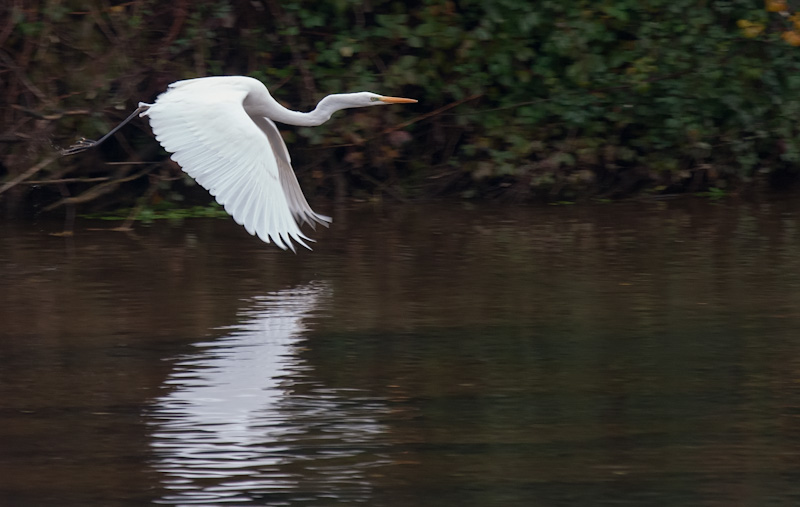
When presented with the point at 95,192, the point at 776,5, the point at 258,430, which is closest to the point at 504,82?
the point at 776,5

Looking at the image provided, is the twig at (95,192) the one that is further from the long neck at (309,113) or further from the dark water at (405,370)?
the long neck at (309,113)

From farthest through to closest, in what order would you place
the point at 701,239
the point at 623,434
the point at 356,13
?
1. the point at 356,13
2. the point at 701,239
3. the point at 623,434

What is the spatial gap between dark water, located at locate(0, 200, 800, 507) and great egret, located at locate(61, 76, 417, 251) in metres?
0.48

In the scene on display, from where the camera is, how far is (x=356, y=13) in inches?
422

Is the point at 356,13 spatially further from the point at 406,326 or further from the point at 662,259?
the point at 406,326

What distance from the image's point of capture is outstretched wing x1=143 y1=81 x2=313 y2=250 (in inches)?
250

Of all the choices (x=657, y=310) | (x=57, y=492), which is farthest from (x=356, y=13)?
(x=57, y=492)

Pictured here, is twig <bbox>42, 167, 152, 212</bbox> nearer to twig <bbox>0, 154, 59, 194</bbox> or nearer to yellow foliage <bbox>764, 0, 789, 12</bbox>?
twig <bbox>0, 154, 59, 194</bbox>

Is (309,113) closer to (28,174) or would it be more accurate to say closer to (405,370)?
(28,174)

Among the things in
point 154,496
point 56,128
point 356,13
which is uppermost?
point 356,13

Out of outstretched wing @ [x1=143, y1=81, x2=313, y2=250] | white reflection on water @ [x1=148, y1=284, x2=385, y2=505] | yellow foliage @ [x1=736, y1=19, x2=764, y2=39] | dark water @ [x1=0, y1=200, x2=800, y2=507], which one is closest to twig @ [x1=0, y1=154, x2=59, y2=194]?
dark water @ [x1=0, y1=200, x2=800, y2=507]

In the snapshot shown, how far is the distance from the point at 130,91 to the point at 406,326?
4.56 metres

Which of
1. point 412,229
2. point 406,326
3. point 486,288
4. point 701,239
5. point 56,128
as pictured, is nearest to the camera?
point 406,326

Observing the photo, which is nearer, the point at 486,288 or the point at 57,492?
the point at 57,492
